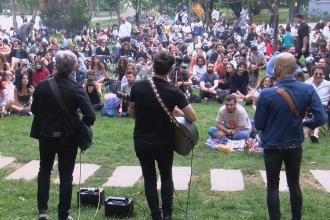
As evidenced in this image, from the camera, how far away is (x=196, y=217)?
5527mm

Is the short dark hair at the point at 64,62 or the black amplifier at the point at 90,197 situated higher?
the short dark hair at the point at 64,62

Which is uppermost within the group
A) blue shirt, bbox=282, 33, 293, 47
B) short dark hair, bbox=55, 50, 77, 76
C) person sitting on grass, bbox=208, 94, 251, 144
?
short dark hair, bbox=55, 50, 77, 76

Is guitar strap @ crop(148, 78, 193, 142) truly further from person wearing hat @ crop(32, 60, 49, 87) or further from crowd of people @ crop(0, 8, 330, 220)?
person wearing hat @ crop(32, 60, 49, 87)

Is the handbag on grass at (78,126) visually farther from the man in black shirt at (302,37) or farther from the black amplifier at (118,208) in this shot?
the man in black shirt at (302,37)

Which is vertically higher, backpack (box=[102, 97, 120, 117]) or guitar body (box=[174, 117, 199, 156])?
guitar body (box=[174, 117, 199, 156])

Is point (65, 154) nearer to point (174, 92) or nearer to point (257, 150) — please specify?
point (174, 92)

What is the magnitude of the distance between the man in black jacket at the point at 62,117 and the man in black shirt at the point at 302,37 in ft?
38.8

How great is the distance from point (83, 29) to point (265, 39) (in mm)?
13158

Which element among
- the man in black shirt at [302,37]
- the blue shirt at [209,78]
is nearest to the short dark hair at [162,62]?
the blue shirt at [209,78]

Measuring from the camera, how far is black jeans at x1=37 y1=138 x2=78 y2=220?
4.93m

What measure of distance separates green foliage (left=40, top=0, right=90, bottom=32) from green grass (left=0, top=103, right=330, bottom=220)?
70.6 ft

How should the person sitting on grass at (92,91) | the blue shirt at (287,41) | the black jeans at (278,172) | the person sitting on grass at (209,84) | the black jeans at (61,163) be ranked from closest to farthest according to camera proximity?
1. the black jeans at (278,172)
2. the black jeans at (61,163)
3. the person sitting on grass at (92,91)
4. the person sitting on grass at (209,84)
5. the blue shirt at (287,41)

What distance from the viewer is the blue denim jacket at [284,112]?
455 cm

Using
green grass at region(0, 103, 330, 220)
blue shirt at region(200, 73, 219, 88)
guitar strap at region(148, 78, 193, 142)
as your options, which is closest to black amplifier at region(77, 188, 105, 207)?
green grass at region(0, 103, 330, 220)
